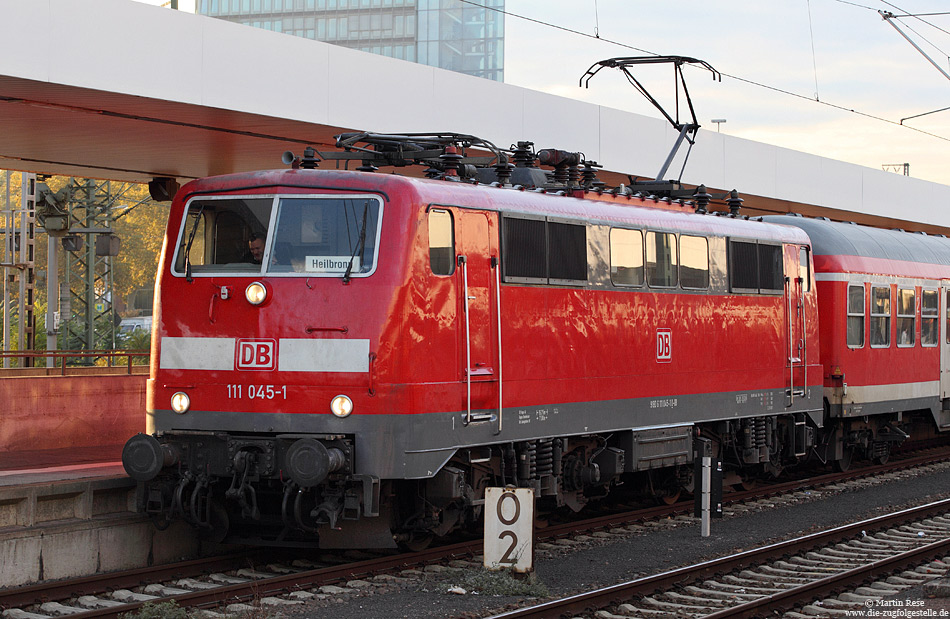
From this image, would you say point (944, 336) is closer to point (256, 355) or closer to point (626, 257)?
point (626, 257)

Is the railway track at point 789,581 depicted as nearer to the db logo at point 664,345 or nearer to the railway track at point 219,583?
the railway track at point 219,583

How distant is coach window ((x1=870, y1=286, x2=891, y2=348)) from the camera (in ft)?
62.7

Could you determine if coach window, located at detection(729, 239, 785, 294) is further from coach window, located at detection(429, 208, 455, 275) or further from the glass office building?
the glass office building

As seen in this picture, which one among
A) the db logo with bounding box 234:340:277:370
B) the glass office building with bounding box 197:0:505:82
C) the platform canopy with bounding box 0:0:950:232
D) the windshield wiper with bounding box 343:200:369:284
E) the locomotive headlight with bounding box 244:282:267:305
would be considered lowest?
the db logo with bounding box 234:340:277:370

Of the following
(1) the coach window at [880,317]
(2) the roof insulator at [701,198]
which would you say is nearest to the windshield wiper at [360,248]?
(2) the roof insulator at [701,198]

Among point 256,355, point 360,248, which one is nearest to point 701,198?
point 360,248

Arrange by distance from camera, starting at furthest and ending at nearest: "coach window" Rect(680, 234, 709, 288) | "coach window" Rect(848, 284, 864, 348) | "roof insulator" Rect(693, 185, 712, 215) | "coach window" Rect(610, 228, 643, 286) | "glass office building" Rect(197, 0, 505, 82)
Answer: "glass office building" Rect(197, 0, 505, 82) < "coach window" Rect(848, 284, 864, 348) < "roof insulator" Rect(693, 185, 712, 215) < "coach window" Rect(680, 234, 709, 288) < "coach window" Rect(610, 228, 643, 286)

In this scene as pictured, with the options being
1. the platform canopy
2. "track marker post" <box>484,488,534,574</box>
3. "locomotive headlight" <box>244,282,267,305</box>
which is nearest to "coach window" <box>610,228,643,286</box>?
"track marker post" <box>484,488,534,574</box>

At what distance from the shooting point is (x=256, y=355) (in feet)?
34.4

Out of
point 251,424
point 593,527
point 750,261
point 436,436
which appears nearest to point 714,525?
point 593,527

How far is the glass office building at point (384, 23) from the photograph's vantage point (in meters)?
98.2

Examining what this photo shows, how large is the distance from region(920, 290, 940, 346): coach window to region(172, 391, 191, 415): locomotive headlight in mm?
14118

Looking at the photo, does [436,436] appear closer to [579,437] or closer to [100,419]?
[579,437]

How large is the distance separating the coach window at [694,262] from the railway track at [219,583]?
141 inches
